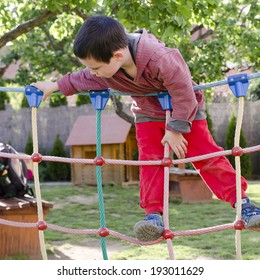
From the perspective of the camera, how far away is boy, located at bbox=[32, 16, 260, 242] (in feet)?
6.79

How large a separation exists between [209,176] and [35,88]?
→ 2.48 feet

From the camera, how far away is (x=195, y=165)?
7.70 ft

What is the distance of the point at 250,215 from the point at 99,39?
81cm

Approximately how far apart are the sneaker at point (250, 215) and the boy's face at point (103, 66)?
2.20ft

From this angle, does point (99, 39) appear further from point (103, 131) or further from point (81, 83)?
point (103, 131)

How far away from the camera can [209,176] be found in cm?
232

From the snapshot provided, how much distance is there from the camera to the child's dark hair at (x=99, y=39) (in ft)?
6.65

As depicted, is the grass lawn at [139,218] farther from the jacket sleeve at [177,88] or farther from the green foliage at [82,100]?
the green foliage at [82,100]

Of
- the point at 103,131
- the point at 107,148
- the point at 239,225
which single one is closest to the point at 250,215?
the point at 239,225

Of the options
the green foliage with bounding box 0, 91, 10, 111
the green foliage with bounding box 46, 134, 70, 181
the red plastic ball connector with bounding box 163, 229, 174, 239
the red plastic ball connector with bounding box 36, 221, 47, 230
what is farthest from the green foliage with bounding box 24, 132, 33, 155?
the red plastic ball connector with bounding box 163, 229, 174, 239

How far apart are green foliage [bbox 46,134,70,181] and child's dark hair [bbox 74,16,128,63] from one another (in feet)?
29.8

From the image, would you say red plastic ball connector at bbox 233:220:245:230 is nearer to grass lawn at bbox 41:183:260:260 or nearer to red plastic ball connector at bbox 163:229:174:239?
red plastic ball connector at bbox 163:229:174:239
